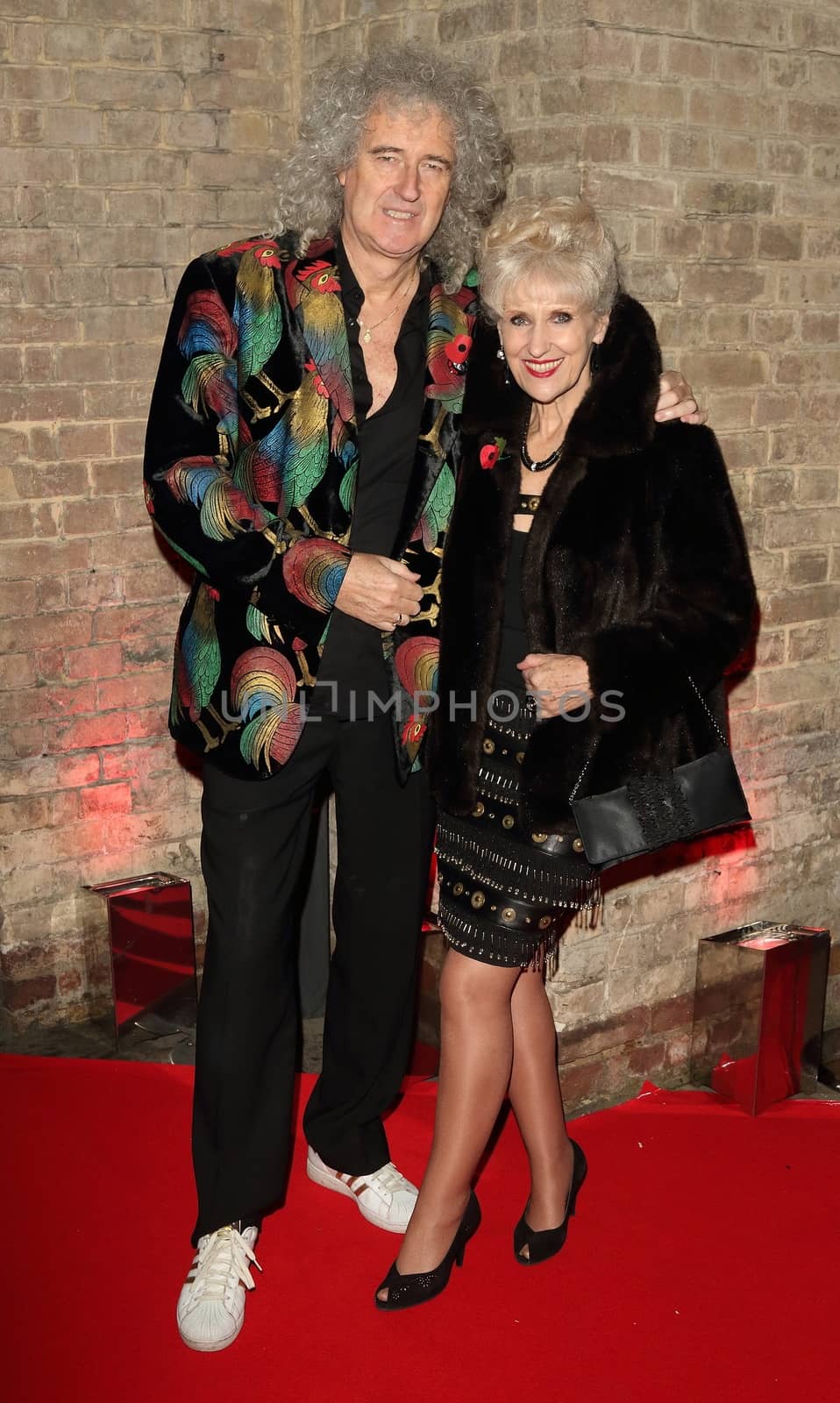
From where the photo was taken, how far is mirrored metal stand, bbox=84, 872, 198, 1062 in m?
3.88

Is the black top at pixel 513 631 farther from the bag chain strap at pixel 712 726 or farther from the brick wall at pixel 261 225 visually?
the brick wall at pixel 261 225

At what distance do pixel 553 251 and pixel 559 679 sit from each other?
0.71 meters

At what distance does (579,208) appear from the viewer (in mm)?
2449

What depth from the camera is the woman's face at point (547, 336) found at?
2439mm

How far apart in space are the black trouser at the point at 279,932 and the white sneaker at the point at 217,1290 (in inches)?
1.4

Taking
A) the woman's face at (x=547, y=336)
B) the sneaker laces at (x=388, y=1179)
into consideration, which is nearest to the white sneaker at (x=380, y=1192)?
the sneaker laces at (x=388, y=1179)

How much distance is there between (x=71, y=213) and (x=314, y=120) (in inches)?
46.6

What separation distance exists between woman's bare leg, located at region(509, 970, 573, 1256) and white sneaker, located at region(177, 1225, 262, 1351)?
1.82 feet

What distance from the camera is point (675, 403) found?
2.48m

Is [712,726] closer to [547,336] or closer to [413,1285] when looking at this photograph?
[547,336]

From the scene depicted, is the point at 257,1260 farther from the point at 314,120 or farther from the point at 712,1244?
the point at 314,120

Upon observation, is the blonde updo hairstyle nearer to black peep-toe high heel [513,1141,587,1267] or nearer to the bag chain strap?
the bag chain strap

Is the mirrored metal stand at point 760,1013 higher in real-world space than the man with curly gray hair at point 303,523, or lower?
lower

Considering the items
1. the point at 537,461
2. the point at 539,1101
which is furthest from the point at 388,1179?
the point at 537,461
